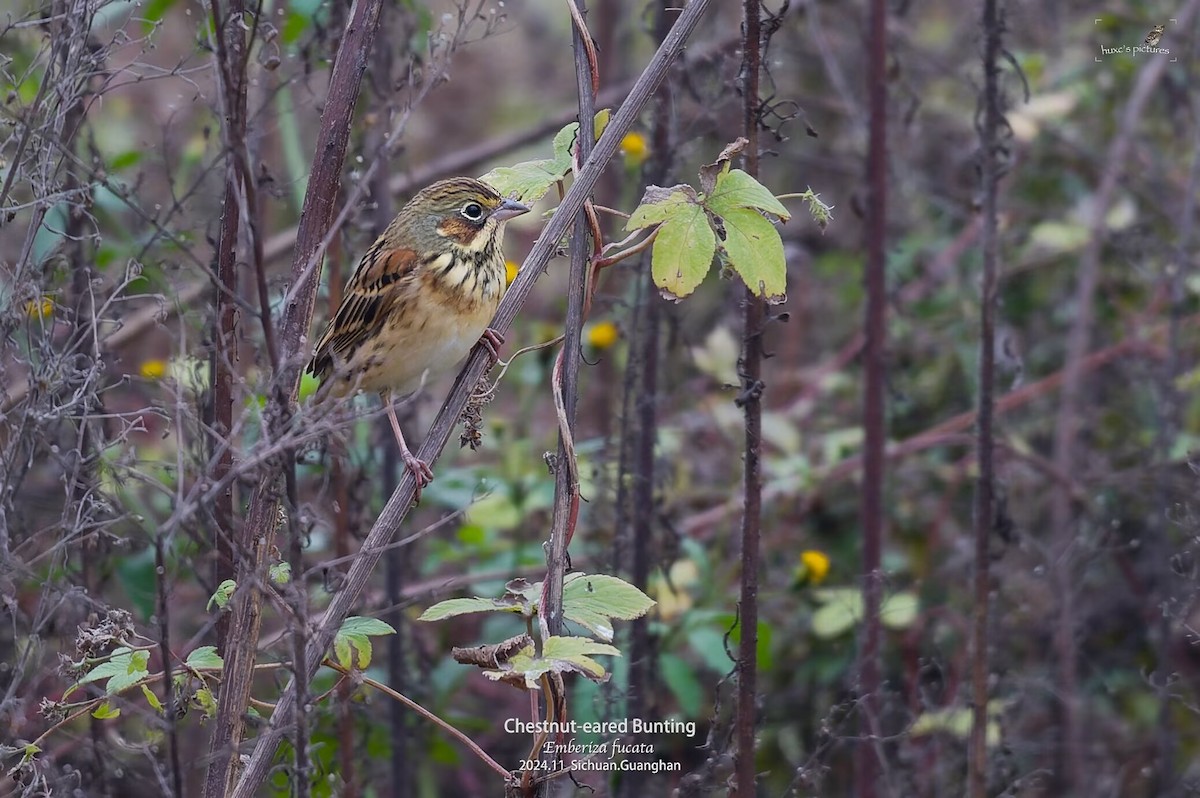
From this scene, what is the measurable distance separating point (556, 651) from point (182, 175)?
4865 millimetres

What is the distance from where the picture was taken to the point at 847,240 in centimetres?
746

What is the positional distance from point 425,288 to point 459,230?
0.18m

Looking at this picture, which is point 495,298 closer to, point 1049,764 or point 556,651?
point 556,651

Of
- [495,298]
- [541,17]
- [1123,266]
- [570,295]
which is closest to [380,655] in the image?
[495,298]

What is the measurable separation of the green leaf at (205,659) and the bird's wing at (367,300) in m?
1.13

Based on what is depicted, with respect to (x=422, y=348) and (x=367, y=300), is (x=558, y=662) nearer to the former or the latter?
(x=422, y=348)

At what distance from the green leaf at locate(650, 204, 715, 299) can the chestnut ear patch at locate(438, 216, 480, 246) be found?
3.73 ft

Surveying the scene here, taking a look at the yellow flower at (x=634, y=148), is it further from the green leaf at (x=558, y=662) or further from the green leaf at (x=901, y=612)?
the green leaf at (x=558, y=662)

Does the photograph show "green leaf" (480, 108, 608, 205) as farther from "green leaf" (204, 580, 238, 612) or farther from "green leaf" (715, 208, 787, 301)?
"green leaf" (204, 580, 238, 612)

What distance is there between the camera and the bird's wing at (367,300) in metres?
3.36

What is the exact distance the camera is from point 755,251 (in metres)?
2.25

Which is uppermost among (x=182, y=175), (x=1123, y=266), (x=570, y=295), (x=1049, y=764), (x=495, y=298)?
(x=182, y=175)

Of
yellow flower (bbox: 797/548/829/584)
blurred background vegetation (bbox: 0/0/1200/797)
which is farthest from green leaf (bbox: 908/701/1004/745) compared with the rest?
yellow flower (bbox: 797/548/829/584)

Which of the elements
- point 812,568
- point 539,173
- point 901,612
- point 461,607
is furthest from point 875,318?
point 461,607
